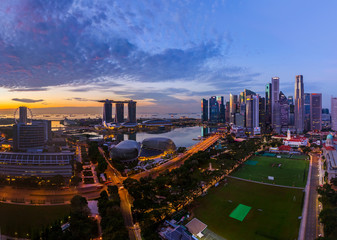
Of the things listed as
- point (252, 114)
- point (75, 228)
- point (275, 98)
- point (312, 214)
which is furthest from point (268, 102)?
point (75, 228)

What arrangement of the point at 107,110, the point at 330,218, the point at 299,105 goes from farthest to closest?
the point at 107,110 → the point at 299,105 → the point at 330,218

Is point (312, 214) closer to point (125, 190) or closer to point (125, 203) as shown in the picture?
point (125, 203)

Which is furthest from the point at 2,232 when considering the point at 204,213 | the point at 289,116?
the point at 289,116

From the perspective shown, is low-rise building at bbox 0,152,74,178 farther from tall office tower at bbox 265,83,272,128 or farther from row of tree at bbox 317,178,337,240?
tall office tower at bbox 265,83,272,128

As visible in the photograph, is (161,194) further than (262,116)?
No

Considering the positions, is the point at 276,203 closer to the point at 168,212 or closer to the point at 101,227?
the point at 168,212

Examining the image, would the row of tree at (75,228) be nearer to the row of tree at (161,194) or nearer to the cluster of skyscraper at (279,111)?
the row of tree at (161,194)
